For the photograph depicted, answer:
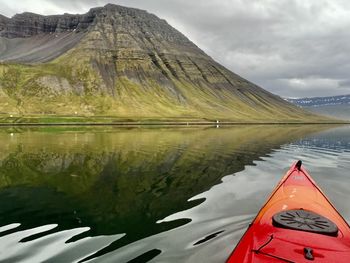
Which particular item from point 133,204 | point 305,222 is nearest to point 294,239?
point 305,222

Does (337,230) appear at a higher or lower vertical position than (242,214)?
higher

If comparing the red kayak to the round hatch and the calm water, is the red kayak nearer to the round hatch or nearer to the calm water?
the round hatch

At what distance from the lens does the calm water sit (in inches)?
583

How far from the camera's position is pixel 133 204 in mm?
22500

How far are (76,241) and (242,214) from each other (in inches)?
388

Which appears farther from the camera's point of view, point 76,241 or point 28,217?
point 28,217

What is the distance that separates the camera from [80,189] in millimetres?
26875

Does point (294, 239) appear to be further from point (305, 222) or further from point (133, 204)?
point (133, 204)

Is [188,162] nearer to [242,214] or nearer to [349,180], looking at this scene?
[349,180]

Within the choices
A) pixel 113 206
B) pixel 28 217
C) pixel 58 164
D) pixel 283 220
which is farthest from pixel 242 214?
pixel 58 164

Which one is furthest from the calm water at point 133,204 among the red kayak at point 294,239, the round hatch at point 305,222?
the round hatch at point 305,222

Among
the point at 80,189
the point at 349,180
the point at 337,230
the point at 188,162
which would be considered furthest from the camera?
the point at 188,162

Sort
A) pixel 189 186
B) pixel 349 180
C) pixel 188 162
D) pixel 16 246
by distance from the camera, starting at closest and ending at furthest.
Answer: pixel 16 246 → pixel 189 186 → pixel 349 180 → pixel 188 162

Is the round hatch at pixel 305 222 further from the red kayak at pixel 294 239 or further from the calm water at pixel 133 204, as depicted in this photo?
the calm water at pixel 133 204
